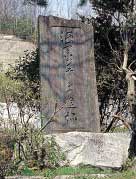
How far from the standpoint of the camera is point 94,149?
6.26 metres

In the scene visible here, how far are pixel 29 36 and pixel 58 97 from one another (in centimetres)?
1477

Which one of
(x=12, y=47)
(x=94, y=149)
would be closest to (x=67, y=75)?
(x=94, y=149)

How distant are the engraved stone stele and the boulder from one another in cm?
77

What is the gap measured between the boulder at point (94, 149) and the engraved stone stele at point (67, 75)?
2.53 ft

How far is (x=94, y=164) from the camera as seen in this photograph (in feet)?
19.8

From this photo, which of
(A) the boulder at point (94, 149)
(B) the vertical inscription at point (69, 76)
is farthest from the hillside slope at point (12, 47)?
(A) the boulder at point (94, 149)

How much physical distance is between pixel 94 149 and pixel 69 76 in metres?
1.55

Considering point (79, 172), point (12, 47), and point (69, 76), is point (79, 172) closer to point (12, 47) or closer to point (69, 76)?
point (69, 76)

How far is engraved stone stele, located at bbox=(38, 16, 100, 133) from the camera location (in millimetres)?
7168

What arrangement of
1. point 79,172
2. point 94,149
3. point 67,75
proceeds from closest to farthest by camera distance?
point 79,172 → point 94,149 → point 67,75

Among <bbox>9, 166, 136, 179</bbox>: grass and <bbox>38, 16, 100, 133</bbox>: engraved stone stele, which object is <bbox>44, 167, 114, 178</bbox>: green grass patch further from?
<bbox>38, 16, 100, 133</bbox>: engraved stone stele

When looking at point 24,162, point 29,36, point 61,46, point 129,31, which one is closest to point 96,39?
point 129,31

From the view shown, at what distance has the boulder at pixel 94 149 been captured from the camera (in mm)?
6094

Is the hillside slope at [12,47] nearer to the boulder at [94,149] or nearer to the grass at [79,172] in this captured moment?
the boulder at [94,149]
